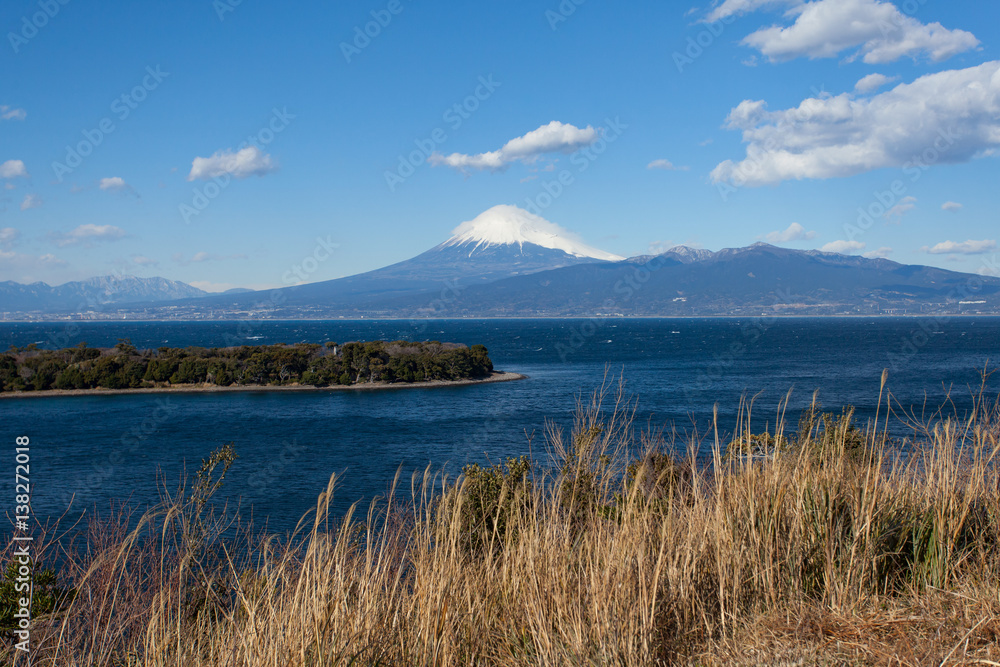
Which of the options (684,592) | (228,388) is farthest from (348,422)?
(684,592)

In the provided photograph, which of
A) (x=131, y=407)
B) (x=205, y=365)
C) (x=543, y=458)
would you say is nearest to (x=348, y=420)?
(x=131, y=407)

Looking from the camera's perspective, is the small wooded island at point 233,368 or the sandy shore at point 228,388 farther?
the small wooded island at point 233,368

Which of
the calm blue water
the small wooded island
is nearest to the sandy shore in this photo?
the small wooded island

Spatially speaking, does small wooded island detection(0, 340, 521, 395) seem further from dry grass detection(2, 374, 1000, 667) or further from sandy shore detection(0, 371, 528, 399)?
dry grass detection(2, 374, 1000, 667)

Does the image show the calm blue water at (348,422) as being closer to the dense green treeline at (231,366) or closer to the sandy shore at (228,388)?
the sandy shore at (228,388)

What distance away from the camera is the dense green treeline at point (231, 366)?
49.8m

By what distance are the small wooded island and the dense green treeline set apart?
0.06m

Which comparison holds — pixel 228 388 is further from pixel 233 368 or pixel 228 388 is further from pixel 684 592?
pixel 684 592

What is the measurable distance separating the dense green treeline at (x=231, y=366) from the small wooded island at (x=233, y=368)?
0.06 meters

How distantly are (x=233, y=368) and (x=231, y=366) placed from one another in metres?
0.21

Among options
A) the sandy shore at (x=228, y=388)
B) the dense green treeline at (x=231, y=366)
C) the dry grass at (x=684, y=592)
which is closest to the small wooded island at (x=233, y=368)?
the dense green treeline at (x=231, y=366)

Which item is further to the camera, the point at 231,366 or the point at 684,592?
the point at 231,366

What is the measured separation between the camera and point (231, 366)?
53969mm

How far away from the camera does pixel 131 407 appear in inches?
1678
